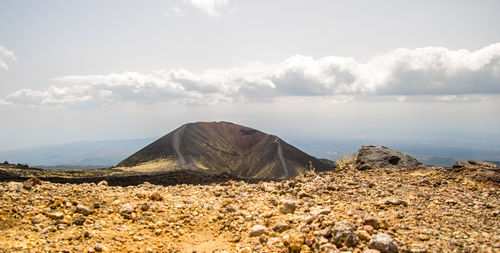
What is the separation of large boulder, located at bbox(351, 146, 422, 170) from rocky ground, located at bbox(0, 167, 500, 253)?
512 centimetres

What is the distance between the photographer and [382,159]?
15344 mm

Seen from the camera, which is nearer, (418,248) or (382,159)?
(418,248)

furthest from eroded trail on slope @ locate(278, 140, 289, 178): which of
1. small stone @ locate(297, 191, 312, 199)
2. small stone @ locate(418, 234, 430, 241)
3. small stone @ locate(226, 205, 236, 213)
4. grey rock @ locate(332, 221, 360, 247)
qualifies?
small stone @ locate(418, 234, 430, 241)

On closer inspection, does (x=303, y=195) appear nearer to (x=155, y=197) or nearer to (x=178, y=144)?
(x=155, y=197)

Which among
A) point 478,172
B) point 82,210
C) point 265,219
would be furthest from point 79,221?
point 478,172

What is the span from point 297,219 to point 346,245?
1.77 m

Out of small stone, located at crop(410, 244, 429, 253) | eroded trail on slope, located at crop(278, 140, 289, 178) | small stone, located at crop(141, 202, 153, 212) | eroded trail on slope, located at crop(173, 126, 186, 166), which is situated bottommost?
eroded trail on slope, located at crop(278, 140, 289, 178)

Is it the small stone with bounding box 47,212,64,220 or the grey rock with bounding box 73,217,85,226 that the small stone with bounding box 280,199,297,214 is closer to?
the grey rock with bounding box 73,217,85,226

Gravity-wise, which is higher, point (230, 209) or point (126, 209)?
point (126, 209)

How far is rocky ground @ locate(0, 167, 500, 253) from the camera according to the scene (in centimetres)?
521

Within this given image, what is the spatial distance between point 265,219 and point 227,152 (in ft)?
259

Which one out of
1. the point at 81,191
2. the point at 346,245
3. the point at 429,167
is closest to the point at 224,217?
the point at 346,245

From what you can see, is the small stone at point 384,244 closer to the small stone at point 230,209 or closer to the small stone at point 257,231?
the small stone at point 257,231

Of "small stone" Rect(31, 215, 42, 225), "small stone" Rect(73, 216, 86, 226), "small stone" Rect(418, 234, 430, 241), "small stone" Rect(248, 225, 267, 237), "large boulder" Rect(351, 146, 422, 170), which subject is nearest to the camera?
"small stone" Rect(418, 234, 430, 241)
